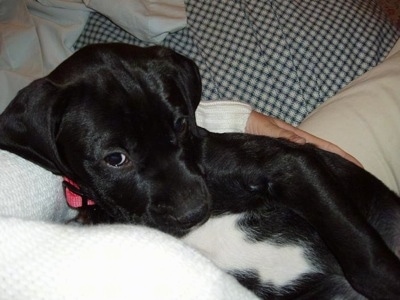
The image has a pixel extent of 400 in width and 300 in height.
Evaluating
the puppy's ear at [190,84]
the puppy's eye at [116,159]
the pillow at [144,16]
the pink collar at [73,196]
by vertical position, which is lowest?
the pink collar at [73,196]

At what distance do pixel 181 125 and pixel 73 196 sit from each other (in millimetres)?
419

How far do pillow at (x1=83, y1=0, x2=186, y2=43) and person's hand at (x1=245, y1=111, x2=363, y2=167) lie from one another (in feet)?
2.25

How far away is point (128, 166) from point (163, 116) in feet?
Result: 0.54

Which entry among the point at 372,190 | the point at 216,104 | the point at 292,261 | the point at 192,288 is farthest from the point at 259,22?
the point at 192,288

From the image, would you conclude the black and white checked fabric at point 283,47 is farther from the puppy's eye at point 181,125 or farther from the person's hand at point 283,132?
the puppy's eye at point 181,125

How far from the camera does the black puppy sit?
4.61 ft

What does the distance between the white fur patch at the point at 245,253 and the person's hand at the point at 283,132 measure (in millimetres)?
399

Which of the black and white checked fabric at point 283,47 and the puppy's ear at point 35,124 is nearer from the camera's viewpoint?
the puppy's ear at point 35,124

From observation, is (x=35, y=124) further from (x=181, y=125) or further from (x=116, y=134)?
(x=181, y=125)

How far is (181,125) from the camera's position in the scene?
152cm

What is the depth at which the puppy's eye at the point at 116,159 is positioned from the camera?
56.5 inches

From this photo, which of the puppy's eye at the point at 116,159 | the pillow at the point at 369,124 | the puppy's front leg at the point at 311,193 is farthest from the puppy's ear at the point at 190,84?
the pillow at the point at 369,124

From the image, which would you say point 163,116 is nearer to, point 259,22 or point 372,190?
point 372,190

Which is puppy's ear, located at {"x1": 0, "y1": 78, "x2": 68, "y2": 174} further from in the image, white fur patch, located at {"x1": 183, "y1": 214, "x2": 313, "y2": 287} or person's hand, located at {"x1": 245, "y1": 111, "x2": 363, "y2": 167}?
person's hand, located at {"x1": 245, "y1": 111, "x2": 363, "y2": 167}
